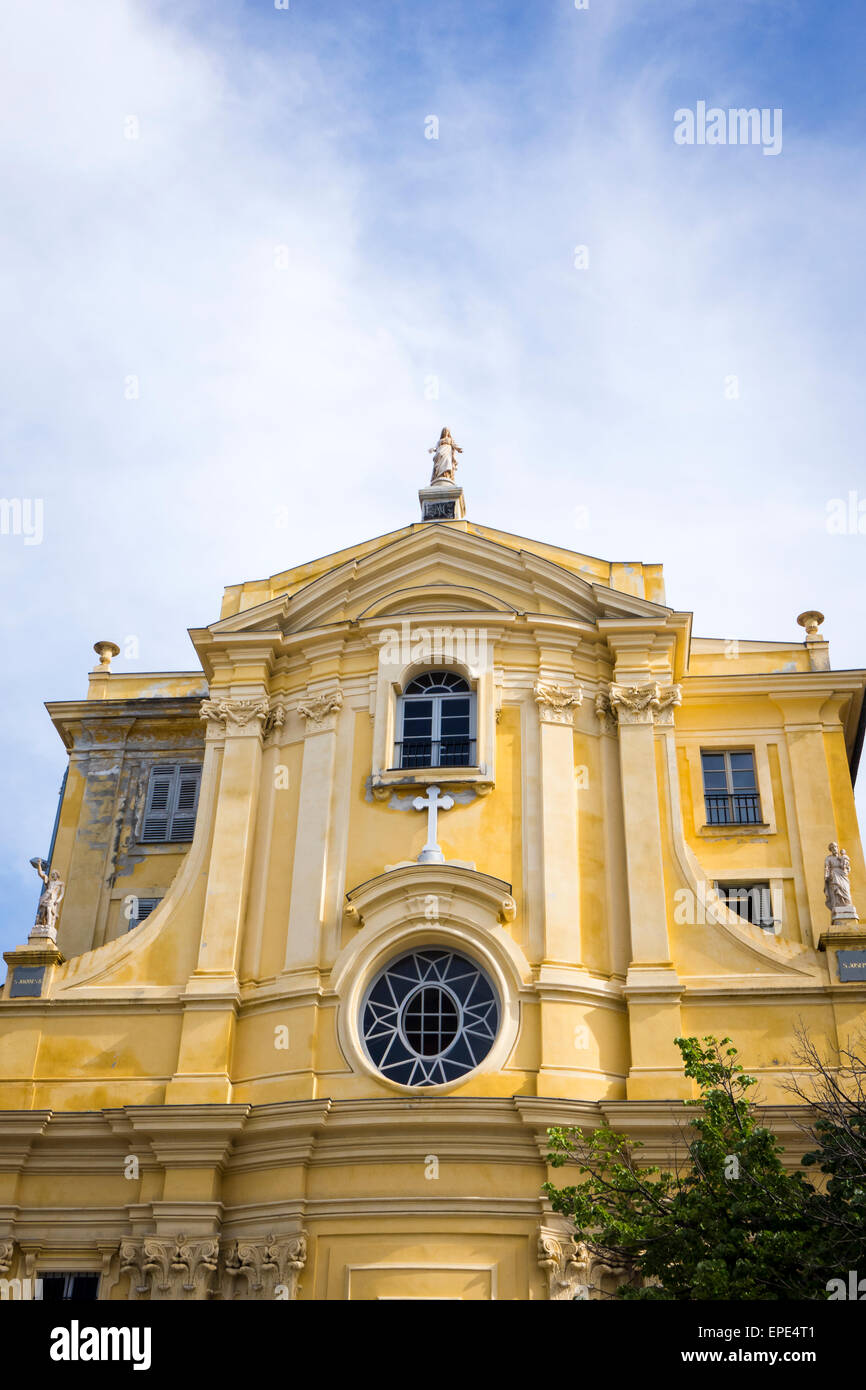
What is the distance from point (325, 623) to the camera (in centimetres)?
2548

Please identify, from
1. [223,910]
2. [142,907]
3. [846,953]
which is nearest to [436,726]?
[223,910]

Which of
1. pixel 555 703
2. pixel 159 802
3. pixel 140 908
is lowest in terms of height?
pixel 140 908

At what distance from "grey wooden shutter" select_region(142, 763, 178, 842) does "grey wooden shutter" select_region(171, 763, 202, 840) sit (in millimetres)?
109

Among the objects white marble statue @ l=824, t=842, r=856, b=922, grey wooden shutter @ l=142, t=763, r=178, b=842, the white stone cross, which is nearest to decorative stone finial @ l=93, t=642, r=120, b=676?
grey wooden shutter @ l=142, t=763, r=178, b=842

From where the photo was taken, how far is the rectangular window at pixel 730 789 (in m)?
25.4

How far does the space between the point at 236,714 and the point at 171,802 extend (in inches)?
130

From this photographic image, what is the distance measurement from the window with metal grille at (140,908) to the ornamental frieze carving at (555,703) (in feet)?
24.9

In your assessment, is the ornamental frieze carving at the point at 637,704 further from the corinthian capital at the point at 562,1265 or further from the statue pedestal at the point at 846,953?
the corinthian capital at the point at 562,1265

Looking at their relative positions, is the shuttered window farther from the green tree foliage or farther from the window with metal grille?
the green tree foliage

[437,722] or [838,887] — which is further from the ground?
[437,722]

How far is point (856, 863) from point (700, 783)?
9.47 feet

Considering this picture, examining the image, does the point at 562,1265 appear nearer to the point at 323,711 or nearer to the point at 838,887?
the point at 838,887

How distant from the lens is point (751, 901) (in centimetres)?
2448

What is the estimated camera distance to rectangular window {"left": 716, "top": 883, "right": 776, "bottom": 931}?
79.9 ft
